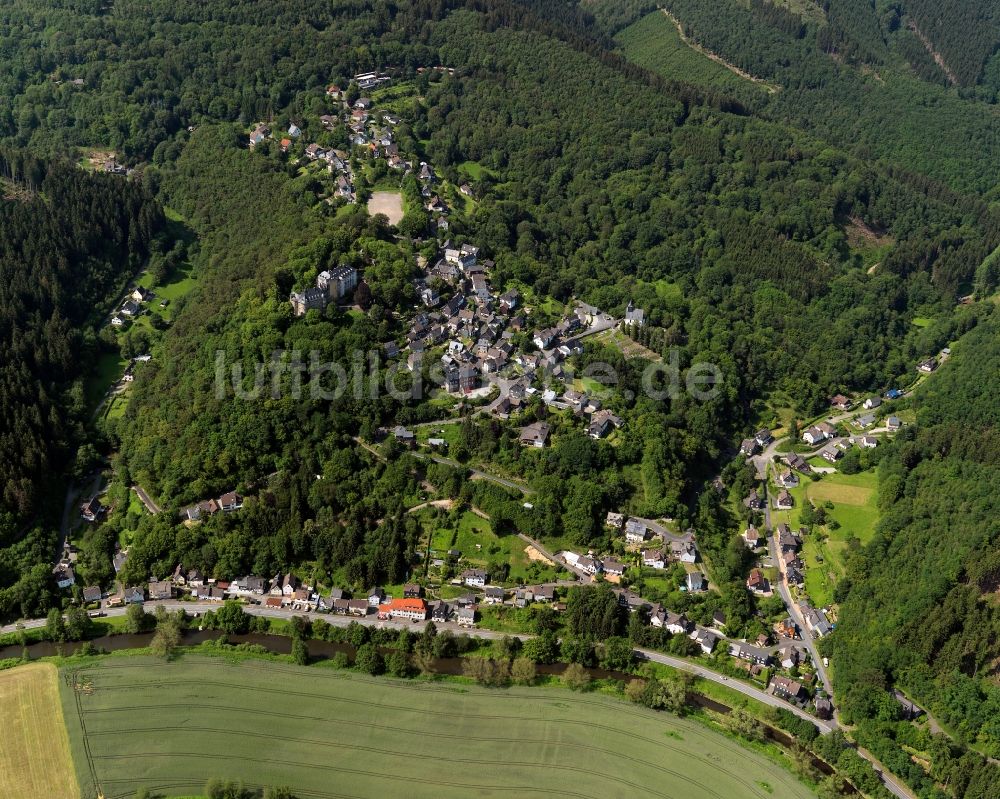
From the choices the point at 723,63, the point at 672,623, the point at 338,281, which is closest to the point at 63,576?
the point at 338,281

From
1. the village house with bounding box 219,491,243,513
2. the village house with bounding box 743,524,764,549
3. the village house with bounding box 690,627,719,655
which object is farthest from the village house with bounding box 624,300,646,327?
the village house with bounding box 219,491,243,513

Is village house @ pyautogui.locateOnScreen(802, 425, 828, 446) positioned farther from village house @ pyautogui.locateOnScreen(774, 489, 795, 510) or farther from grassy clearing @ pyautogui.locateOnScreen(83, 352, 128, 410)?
grassy clearing @ pyautogui.locateOnScreen(83, 352, 128, 410)

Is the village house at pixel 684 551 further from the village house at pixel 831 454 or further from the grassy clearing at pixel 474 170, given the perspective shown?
the grassy clearing at pixel 474 170

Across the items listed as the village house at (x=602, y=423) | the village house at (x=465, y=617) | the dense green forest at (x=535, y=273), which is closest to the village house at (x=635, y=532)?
the dense green forest at (x=535, y=273)

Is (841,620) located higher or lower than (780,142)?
lower

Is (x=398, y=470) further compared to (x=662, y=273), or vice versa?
(x=662, y=273)

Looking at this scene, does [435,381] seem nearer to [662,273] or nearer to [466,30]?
[662,273]

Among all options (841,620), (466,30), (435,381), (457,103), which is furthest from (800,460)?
(466,30)
